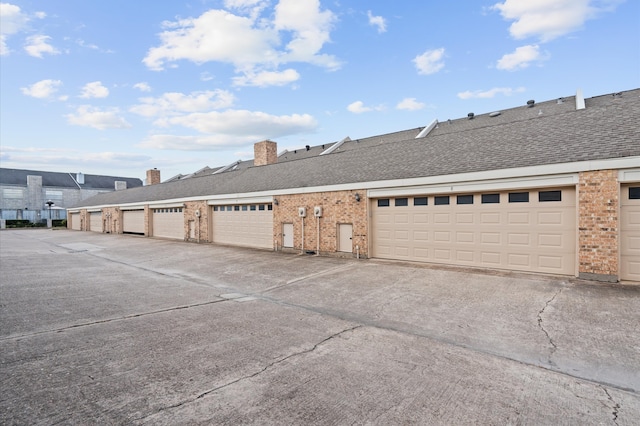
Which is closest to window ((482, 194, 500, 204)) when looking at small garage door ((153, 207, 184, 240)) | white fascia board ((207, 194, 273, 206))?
white fascia board ((207, 194, 273, 206))

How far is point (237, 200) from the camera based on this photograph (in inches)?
713

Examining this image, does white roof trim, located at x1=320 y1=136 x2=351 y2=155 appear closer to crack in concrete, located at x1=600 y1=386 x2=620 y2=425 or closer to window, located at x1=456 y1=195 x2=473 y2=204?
window, located at x1=456 y1=195 x2=473 y2=204

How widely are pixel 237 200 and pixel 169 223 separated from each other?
347 inches

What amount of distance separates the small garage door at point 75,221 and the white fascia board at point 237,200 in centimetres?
2878

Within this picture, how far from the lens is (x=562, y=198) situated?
8.82m

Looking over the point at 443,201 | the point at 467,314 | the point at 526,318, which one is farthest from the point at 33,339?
the point at 443,201

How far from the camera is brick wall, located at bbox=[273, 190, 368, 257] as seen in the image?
12.7 meters

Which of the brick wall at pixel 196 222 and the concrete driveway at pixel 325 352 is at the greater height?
the brick wall at pixel 196 222

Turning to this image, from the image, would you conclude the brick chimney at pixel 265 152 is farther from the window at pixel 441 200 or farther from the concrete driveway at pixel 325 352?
the concrete driveway at pixel 325 352

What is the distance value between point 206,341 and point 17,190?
211ft

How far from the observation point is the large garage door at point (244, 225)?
16.8m

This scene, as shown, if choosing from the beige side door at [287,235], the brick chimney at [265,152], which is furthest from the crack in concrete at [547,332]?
the brick chimney at [265,152]

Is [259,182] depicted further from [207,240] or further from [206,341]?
[206,341]

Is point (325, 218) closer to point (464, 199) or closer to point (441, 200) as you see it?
point (441, 200)
